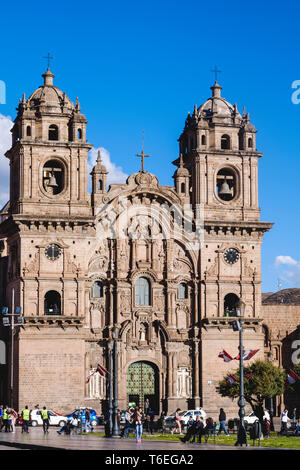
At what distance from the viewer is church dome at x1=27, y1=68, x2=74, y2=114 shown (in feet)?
247

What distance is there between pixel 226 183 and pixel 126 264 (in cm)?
974

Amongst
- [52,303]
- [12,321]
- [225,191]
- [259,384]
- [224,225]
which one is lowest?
[259,384]

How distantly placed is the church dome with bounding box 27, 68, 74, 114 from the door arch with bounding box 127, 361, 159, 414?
60.8ft

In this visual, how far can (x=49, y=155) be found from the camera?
74750 mm

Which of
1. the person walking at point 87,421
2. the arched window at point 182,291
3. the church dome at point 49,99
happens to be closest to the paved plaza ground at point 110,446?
the person walking at point 87,421

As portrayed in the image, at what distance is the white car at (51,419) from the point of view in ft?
223

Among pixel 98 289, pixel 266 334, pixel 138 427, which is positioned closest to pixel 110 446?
pixel 138 427

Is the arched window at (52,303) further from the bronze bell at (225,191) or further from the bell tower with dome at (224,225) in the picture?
the bronze bell at (225,191)

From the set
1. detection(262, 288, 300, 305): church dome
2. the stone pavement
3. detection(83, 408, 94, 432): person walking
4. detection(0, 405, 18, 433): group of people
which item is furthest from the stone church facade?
detection(262, 288, 300, 305): church dome

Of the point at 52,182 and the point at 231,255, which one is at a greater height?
the point at 52,182

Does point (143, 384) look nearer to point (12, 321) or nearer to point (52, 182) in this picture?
point (12, 321)

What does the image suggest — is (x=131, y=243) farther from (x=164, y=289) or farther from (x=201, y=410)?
(x=201, y=410)

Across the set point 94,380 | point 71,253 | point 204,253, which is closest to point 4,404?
point 94,380

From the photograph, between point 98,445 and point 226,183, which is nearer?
point 98,445
